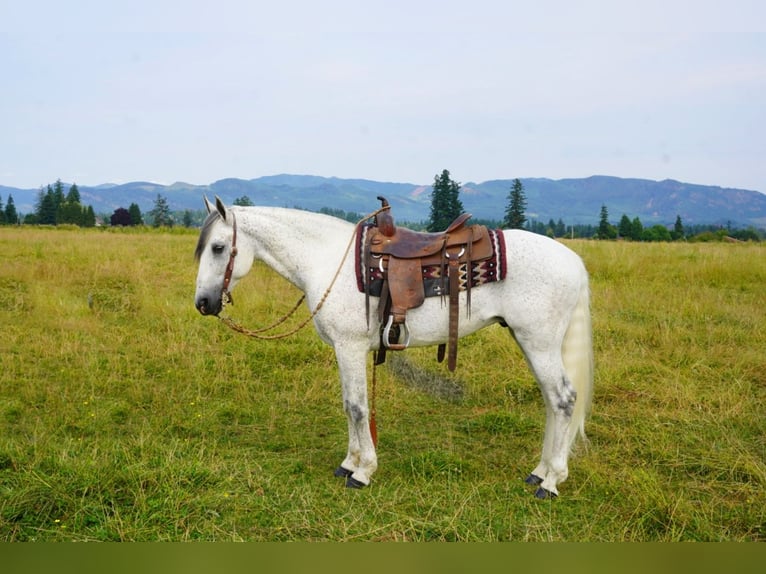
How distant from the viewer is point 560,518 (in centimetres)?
377

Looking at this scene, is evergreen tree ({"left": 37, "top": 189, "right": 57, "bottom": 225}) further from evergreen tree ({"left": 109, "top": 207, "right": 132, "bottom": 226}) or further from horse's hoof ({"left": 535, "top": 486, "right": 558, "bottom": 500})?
horse's hoof ({"left": 535, "top": 486, "right": 558, "bottom": 500})

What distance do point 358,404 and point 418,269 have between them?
1.09m

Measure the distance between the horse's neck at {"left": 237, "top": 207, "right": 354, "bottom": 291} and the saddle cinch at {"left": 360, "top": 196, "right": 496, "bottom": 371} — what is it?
314 millimetres

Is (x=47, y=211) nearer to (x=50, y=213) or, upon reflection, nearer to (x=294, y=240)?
(x=50, y=213)

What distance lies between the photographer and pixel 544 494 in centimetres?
407

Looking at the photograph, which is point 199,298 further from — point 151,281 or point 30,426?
point 151,281

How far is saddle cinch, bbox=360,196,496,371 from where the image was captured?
13.5ft

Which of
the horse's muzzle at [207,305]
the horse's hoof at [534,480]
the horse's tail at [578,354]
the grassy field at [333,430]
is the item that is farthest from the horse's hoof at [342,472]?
the horse's tail at [578,354]

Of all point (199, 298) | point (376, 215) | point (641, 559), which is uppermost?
point (376, 215)

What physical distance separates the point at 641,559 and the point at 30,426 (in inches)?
197

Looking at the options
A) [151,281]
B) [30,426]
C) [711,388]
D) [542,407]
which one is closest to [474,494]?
[542,407]

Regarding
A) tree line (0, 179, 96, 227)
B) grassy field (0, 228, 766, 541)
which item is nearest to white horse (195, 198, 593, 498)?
grassy field (0, 228, 766, 541)

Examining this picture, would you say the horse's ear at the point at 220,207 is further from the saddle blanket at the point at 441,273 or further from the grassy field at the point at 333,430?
the grassy field at the point at 333,430

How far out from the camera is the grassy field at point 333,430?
3555 millimetres
